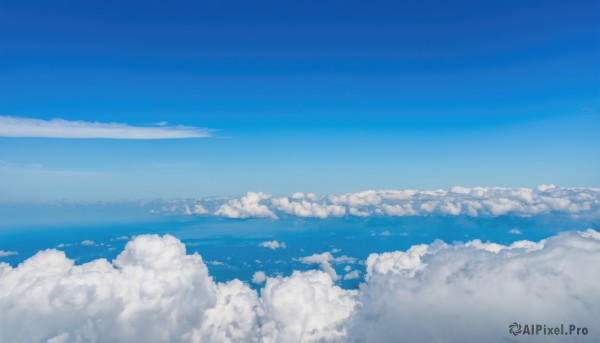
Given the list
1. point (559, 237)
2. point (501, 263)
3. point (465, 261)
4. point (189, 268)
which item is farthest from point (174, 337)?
point (559, 237)

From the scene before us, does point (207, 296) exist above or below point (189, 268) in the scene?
below

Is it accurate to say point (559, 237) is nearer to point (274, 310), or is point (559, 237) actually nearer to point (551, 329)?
point (551, 329)

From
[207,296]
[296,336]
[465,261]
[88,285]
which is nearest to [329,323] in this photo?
[296,336]

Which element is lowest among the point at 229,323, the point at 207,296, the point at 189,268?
the point at 229,323

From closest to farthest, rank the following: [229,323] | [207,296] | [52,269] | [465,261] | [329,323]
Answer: [465,261] → [52,269] → [207,296] → [329,323] → [229,323]

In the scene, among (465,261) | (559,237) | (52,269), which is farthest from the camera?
(52,269)

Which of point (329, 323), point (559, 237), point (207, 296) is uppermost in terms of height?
point (559, 237)

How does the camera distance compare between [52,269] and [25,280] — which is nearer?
[25,280]

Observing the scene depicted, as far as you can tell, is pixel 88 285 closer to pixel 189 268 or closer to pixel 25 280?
pixel 25 280

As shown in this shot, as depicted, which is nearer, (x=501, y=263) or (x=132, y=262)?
(x=501, y=263)
